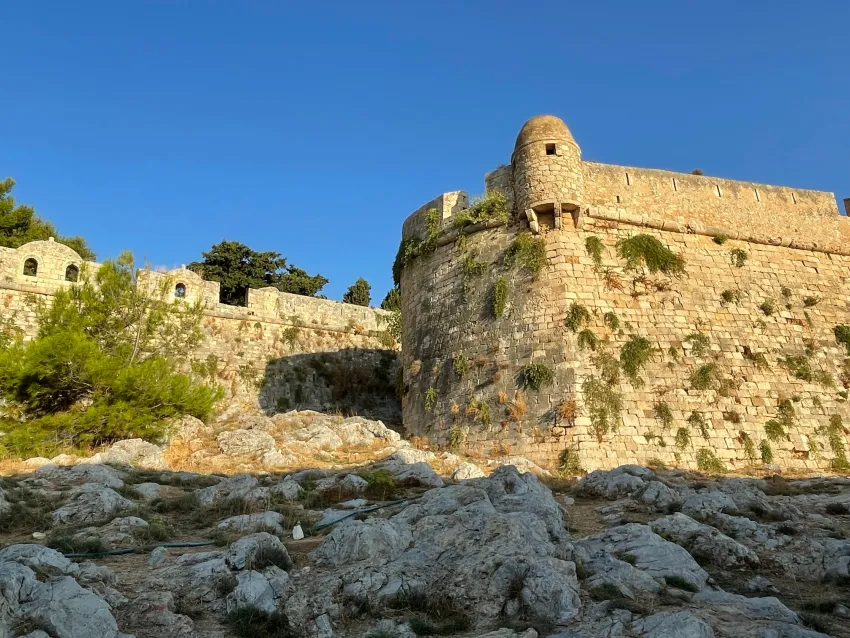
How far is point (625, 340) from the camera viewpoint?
43.0ft

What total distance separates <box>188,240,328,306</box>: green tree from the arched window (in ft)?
56.0

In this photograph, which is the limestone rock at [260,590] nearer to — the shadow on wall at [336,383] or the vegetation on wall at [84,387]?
the vegetation on wall at [84,387]

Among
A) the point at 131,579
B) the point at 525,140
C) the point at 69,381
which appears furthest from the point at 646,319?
the point at 69,381

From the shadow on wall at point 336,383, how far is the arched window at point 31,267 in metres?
7.31

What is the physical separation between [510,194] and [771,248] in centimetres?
643

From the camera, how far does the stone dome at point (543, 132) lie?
14.3 metres

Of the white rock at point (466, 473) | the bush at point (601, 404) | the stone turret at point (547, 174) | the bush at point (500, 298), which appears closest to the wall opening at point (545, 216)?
the stone turret at point (547, 174)

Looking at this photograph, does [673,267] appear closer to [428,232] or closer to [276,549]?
[428,232]

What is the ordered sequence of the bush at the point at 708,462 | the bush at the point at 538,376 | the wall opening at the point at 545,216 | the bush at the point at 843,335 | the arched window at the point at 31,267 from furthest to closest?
the arched window at the point at 31,267 → the bush at the point at 843,335 → the wall opening at the point at 545,216 → the bush at the point at 538,376 → the bush at the point at 708,462

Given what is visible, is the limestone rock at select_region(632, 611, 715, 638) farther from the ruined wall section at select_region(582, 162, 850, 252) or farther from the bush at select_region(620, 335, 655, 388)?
the ruined wall section at select_region(582, 162, 850, 252)

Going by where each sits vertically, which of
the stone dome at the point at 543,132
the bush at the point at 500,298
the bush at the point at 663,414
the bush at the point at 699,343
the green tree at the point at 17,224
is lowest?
the bush at the point at 663,414

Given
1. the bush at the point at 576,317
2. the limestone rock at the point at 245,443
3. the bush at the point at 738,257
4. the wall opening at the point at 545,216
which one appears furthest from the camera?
the bush at the point at 738,257

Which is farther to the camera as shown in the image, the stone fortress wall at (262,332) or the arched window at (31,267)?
the arched window at (31,267)

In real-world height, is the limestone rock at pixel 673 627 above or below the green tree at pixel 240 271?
below
